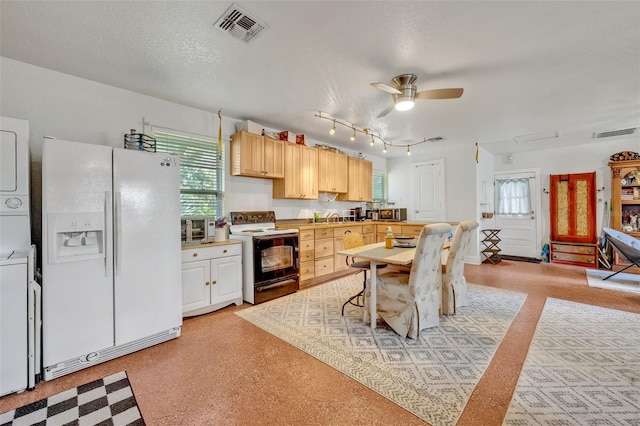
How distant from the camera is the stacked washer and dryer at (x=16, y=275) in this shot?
1.81 meters

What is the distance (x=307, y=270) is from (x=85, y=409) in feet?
9.32

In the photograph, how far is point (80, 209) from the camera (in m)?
2.12

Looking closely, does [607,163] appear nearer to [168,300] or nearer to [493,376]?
[493,376]

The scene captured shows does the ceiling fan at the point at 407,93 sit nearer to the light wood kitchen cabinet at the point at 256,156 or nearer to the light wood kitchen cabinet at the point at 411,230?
the light wood kitchen cabinet at the point at 256,156

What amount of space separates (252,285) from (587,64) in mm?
4249

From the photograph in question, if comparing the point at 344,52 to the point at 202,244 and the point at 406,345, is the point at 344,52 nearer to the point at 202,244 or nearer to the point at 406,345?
the point at 202,244

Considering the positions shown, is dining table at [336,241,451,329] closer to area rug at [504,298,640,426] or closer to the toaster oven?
area rug at [504,298,640,426]

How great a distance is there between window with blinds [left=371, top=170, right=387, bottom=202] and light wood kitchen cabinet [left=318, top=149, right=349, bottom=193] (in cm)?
162

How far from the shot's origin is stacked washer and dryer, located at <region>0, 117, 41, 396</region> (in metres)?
1.81

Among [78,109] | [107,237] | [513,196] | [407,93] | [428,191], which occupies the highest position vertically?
[407,93]

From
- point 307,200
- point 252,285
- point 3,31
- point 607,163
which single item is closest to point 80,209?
point 3,31

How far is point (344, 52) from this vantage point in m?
2.31

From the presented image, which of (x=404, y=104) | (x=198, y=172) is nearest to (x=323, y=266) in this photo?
(x=198, y=172)

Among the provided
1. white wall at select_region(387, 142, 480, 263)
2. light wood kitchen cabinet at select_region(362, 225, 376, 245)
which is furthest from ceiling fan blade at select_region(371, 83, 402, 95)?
white wall at select_region(387, 142, 480, 263)
